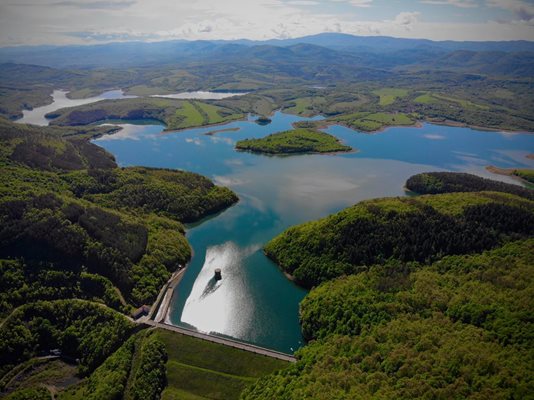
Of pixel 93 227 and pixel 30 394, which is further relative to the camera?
pixel 93 227

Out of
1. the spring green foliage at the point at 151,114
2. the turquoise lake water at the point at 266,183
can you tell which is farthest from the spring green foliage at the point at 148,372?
the spring green foliage at the point at 151,114

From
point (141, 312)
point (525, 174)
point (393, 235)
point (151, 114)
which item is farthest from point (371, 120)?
point (141, 312)

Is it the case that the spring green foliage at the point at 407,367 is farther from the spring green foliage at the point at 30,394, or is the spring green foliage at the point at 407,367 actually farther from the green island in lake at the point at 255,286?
the spring green foliage at the point at 30,394

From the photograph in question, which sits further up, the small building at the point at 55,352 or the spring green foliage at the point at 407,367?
the spring green foliage at the point at 407,367

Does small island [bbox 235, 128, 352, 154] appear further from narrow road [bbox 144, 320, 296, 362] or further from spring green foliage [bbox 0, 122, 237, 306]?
narrow road [bbox 144, 320, 296, 362]

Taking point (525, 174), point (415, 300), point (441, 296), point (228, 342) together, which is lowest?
point (228, 342)

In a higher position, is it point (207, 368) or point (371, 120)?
point (371, 120)

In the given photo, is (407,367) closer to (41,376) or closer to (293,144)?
(41,376)
